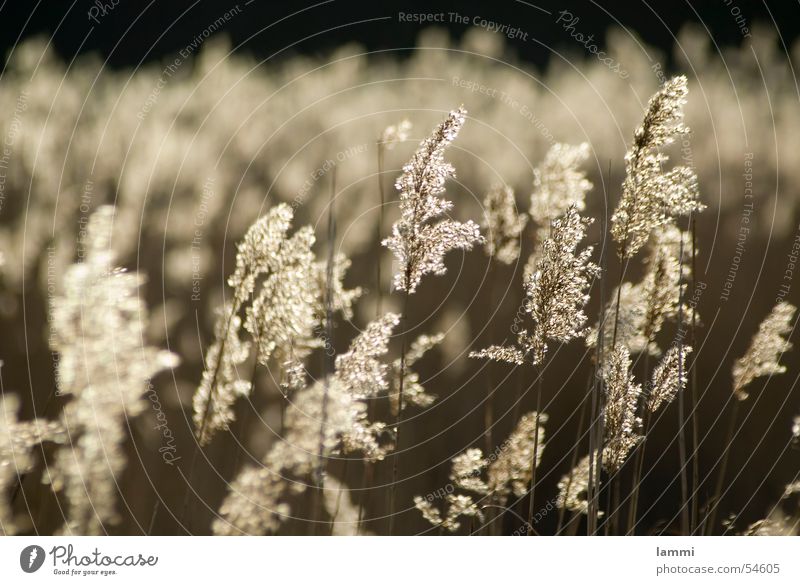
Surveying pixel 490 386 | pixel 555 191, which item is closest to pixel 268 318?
pixel 490 386

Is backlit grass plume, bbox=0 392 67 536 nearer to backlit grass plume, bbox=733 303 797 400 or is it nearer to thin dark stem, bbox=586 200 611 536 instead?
thin dark stem, bbox=586 200 611 536

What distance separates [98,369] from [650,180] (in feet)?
4.38

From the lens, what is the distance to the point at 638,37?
6.13 feet

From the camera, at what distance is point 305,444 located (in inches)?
65.6

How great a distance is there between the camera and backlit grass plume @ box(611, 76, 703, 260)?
1.44m

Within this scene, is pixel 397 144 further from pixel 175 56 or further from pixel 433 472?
pixel 433 472

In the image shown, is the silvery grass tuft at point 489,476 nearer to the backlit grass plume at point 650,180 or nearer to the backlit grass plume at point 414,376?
the backlit grass plume at point 414,376

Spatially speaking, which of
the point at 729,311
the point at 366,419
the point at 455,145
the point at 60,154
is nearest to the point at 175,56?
the point at 60,154

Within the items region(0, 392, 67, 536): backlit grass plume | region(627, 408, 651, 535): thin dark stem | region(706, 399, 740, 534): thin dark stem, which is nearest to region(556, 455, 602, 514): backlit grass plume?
region(627, 408, 651, 535): thin dark stem
